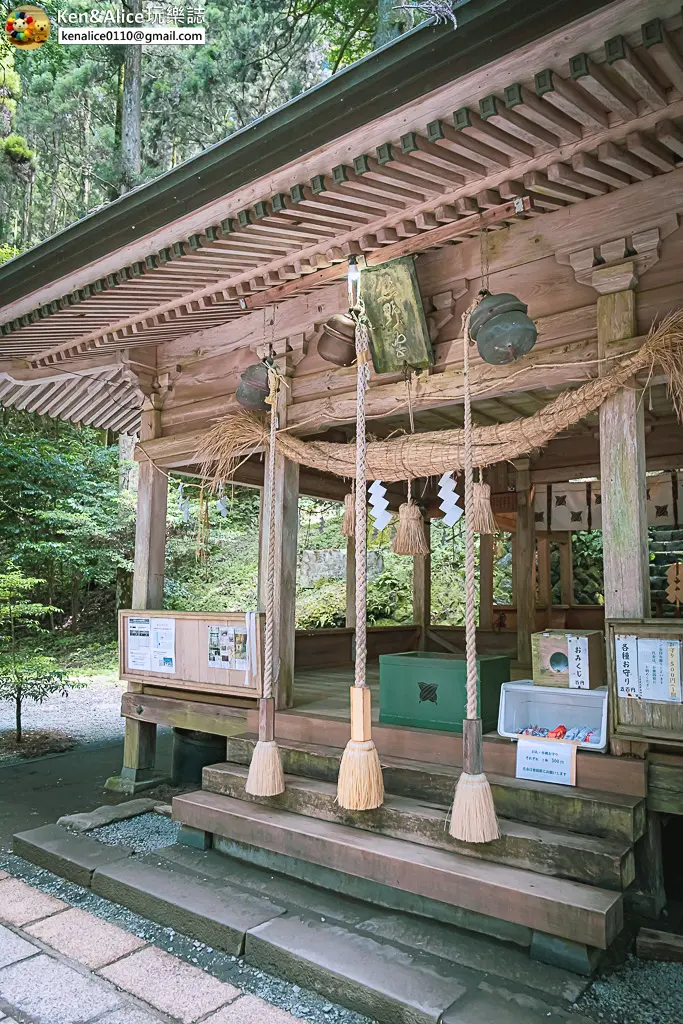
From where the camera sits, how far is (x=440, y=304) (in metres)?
4.19

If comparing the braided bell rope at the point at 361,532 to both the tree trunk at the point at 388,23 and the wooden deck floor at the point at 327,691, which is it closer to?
the wooden deck floor at the point at 327,691

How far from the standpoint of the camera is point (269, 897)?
3520mm

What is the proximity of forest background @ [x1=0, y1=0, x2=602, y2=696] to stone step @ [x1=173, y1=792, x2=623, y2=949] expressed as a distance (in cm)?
831

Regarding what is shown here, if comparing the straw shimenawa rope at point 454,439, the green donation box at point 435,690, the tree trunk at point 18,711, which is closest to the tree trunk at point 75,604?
the tree trunk at point 18,711

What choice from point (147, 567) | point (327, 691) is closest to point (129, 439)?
point (147, 567)

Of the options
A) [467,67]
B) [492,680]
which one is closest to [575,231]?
[467,67]

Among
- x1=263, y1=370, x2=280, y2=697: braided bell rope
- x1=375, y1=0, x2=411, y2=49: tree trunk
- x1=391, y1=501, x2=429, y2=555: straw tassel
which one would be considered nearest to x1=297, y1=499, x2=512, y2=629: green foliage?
x1=391, y1=501, x2=429, y2=555: straw tassel

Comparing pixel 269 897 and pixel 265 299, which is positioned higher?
pixel 265 299

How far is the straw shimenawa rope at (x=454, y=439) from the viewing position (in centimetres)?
319

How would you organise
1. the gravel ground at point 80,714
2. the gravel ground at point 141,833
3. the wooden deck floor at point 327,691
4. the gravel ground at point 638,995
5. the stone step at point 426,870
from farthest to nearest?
the gravel ground at point 80,714 → the wooden deck floor at point 327,691 → the gravel ground at point 141,833 → the stone step at point 426,870 → the gravel ground at point 638,995

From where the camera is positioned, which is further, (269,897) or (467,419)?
(269,897)

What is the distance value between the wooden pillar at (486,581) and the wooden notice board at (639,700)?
5.08 meters

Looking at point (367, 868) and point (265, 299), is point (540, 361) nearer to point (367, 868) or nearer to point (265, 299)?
point (265, 299)

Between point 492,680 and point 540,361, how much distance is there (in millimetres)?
1970
